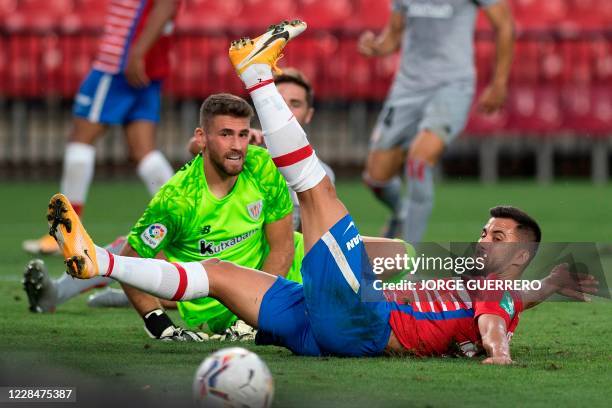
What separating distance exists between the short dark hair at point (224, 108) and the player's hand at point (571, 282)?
4.98 ft

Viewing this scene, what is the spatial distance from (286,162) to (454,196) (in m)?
10.6

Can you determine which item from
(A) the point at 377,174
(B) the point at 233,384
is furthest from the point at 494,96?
(B) the point at 233,384

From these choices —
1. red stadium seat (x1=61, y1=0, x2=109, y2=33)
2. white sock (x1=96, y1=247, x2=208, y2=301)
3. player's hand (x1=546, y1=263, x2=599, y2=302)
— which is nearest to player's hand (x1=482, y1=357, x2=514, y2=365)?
player's hand (x1=546, y1=263, x2=599, y2=302)

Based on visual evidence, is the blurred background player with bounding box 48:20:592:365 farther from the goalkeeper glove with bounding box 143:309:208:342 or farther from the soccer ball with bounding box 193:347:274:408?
the soccer ball with bounding box 193:347:274:408

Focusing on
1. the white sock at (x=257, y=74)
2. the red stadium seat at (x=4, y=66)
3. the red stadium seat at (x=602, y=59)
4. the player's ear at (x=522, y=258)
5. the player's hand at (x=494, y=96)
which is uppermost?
the white sock at (x=257, y=74)

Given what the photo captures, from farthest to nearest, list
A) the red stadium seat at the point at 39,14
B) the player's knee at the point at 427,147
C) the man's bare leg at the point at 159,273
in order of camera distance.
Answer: the red stadium seat at the point at 39,14 < the player's knee at the point at 427,147 < the man's bare leg at the point at 159,273

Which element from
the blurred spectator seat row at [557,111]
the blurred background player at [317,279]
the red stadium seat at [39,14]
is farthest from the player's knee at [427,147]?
the red stadium seat at [39,14]

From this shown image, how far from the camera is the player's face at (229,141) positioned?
6.04 metres

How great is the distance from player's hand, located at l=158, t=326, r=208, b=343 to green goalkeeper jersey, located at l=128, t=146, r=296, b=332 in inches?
10.5

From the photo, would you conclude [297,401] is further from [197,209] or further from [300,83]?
[300,83]

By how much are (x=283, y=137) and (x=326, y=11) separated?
43.4ft

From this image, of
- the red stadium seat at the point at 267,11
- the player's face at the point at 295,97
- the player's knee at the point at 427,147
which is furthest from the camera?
the red stadium seat at the point at 267,11

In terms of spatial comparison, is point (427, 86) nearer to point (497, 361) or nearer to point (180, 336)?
point (180, 336)

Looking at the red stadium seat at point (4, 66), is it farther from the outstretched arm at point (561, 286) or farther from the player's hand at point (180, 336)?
the outstretched arm at point (561, 286)
